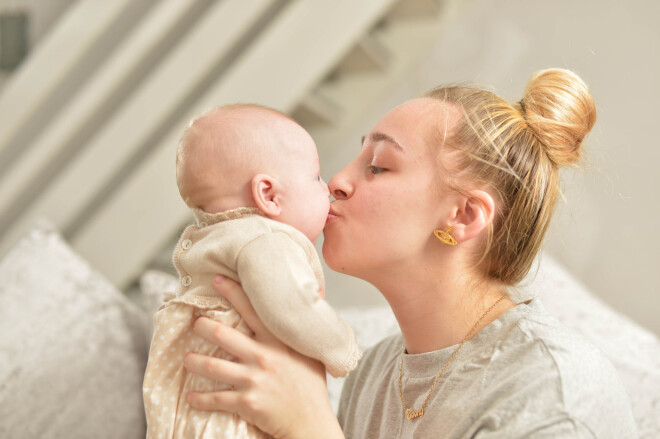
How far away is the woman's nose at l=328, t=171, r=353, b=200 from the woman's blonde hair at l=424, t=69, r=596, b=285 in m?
0.19

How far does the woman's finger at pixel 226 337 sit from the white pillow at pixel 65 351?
0.75 metres

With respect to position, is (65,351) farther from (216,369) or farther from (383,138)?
(383,138)

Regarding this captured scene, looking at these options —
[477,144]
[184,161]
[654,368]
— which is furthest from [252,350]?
[654,368]

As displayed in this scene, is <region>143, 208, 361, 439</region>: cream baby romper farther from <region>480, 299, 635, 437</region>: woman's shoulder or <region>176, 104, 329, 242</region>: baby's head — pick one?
<region>480, 299, 635, 437</region>: woman's shoulder

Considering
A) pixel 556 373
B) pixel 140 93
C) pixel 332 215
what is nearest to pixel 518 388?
pixel 556 373

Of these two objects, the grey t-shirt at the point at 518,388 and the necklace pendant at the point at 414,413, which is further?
the necklace pendant at the point at 414,413

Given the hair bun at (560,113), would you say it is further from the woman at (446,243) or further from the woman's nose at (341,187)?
the woman's nose at (341,187)

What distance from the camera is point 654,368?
60.1 inches

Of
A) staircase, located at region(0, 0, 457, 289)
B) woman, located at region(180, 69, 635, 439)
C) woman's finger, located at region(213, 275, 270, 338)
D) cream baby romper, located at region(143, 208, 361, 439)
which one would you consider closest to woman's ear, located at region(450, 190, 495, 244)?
woman, located at region(180, 69, 635, 439)

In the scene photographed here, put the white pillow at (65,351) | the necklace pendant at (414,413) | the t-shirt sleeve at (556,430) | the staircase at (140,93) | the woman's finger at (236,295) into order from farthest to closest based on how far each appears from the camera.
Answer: the staircase at (140,93), the white pillow at (65,351), the necklace pendant at (414,413), the woman's finger at (236,295), the t-shirt sleeve at (556,430)

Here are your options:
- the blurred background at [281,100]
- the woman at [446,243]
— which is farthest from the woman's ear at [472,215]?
the blurred background at [281,100]

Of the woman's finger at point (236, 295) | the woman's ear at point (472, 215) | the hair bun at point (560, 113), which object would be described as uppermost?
the hair bun at point (560, 113)

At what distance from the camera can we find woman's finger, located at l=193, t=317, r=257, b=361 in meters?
0.99

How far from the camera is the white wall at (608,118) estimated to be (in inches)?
83.7
